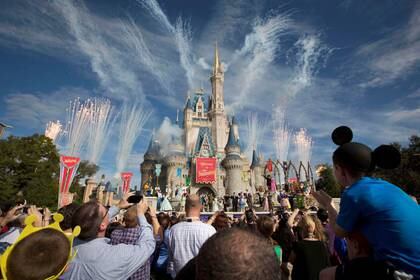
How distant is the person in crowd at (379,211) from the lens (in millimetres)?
1570

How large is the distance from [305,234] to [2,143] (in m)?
36.3

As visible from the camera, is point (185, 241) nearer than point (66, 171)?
Yes

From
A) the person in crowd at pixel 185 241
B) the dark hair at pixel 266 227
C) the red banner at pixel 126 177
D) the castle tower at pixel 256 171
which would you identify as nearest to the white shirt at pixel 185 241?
the person in crowd at pixel 185 241

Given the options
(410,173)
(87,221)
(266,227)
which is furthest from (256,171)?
(87,221)

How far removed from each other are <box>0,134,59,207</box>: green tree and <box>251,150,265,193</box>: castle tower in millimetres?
37201

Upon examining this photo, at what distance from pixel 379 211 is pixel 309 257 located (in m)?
1.94

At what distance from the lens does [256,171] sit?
55750 millimetres

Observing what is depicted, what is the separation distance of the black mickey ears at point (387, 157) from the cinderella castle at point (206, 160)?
1479 inches

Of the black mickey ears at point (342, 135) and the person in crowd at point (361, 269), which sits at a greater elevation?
the black mickey ears at point (342, 135)

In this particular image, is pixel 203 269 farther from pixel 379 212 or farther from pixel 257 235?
pixel 379 212

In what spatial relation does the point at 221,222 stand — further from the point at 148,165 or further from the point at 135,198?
the point at 148,165

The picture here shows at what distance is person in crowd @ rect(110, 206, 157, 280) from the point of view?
2.99 meters

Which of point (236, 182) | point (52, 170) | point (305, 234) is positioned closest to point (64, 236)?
point (305, 234)

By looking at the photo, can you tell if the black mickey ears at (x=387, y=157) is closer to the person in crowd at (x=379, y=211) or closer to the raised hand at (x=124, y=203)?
the person in crowd at (x=379, y=211)
